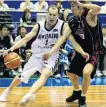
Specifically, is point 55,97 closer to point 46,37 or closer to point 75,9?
point 46,37

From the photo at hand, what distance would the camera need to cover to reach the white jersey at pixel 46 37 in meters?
7.08

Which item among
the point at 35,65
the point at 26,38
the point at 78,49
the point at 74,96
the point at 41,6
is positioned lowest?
the point at 74,96

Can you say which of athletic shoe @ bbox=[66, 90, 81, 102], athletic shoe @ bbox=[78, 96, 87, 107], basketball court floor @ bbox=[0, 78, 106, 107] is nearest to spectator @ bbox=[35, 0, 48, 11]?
basketball court floor @ bbox=[0, 78, 106, 107]

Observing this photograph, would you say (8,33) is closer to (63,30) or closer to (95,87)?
(95,87)

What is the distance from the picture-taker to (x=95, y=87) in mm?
10008

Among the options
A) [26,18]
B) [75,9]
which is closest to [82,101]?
[75,9]

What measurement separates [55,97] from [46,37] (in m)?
1.61

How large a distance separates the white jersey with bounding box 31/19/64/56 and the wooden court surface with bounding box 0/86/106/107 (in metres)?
0.99

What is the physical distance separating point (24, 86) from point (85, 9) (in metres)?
3.79

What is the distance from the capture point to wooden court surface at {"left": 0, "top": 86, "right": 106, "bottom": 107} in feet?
23.8

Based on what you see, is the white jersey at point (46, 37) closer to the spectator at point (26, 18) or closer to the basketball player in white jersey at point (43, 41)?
the basketball player in white jersey at point (43, 41)

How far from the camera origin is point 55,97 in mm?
8172

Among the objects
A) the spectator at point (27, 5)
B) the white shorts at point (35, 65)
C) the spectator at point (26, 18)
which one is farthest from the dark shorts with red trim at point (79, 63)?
the spectator at point (27, 5)

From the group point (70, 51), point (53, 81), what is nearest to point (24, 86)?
point (53, 81)
